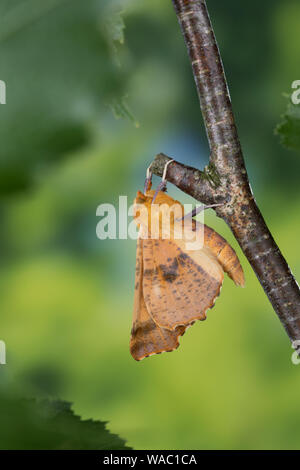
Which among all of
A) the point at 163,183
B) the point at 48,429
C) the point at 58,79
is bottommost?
the point at 48,429

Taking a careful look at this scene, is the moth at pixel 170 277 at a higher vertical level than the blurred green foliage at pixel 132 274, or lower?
lower

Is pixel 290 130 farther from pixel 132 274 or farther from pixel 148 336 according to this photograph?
pixel 132 274

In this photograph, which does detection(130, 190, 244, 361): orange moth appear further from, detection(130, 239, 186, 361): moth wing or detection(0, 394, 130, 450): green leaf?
detection(0, 394, 130, 450): green leaf

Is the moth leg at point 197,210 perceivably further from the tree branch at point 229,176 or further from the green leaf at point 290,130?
the green leaf at point 290,130

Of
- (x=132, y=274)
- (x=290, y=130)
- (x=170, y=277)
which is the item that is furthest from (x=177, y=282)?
(x=132, y=274)

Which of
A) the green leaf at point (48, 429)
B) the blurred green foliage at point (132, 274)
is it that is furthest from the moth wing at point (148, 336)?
the blurred green foliage at point (132, 274)

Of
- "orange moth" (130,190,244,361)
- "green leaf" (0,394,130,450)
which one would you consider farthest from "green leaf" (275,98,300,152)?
"green leaf" (0,394,130,450)

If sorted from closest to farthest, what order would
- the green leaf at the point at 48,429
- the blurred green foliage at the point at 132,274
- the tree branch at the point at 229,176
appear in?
the tree branch at the point at 229,176
the green leaf at the point at 48,429
the blurred green foliage at the point at 132,274
